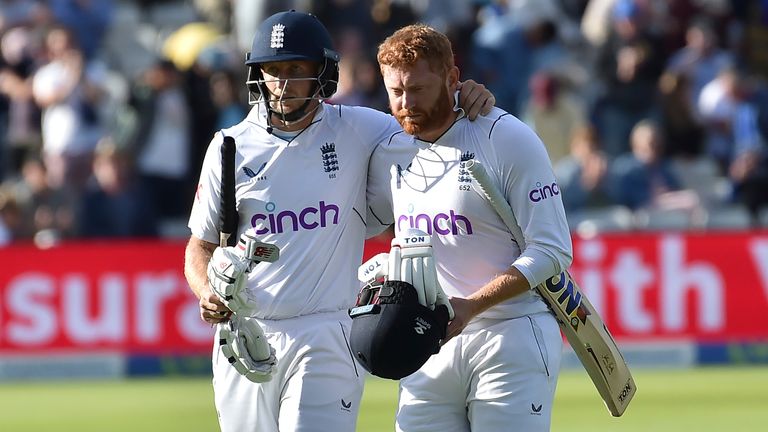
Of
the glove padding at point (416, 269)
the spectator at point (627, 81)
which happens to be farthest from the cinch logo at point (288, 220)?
the spectator at point (627, 81)

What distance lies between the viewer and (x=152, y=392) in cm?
1341

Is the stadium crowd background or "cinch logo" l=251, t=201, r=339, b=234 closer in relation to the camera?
"cinch logo" l=251, t=201, r=339, b=234

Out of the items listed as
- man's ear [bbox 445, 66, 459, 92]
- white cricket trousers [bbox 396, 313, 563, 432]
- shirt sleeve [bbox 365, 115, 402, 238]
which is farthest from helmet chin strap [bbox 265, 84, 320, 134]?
white cricket trousers [bbox 396, 313, 563, 432]

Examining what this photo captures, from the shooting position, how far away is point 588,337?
606 cm

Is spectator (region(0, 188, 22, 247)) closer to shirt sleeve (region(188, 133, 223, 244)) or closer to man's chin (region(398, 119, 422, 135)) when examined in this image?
shirt sleeve (region(188, 133, 223, 244))

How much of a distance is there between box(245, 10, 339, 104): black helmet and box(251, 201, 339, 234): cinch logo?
0.45 metres

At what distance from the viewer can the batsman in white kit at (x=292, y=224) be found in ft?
19.6

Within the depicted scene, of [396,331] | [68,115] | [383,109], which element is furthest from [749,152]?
[396,331]

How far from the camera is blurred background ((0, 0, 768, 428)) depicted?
13953mm

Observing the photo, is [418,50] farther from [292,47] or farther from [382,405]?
[382,405]

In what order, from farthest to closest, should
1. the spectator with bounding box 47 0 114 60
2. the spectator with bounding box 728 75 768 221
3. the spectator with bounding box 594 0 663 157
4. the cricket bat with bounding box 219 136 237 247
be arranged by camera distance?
the spectator with bounding box 47 0 114 60, the spectator with bounding box 594 0 663 157, the spectator with bounding box 728 75 768 221, the cricket bat with bounding box 219 136 237 247

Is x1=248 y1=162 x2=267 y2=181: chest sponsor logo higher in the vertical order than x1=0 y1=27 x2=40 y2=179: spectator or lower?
lower

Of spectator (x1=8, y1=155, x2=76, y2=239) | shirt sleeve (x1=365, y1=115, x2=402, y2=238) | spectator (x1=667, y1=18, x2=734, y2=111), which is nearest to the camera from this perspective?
shirt sleeve (x1=365, y1=115, x2=402, y2=238)

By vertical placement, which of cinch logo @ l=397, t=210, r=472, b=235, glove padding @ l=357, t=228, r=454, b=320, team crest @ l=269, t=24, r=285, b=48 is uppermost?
team crest @ l=269, t=24, r=285, b=48
